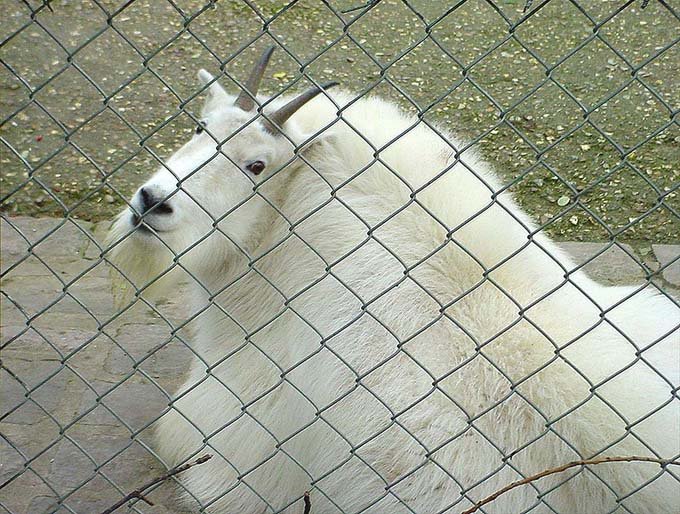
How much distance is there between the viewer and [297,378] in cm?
332

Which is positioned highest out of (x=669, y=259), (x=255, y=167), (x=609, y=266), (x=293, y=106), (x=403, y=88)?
(x=293, y=106)

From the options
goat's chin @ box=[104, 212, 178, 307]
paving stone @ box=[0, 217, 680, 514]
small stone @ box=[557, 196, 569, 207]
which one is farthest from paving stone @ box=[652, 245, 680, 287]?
goat's chin @ box=[104, 212, 178, 307]

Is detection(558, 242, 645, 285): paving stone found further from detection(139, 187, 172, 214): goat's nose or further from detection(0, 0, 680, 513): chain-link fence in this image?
detection(139, 187, 172, 214): goat's nose

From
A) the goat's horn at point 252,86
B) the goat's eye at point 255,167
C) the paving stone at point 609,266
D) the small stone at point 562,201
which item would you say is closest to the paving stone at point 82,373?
the paving stone at point 609,266

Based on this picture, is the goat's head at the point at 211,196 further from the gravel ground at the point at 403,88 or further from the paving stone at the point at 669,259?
the paving stone at the point at 669,259

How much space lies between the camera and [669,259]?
4.95 m

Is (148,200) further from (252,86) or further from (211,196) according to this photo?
(252,86)

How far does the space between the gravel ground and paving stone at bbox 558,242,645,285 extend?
23 cm

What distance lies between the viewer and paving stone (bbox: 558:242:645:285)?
15.7ft

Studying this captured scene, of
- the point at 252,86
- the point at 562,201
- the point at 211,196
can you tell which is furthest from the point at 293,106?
the point at 562,201

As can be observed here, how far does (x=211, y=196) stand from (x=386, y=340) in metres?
0.84

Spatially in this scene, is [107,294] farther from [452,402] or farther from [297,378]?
[452,402]

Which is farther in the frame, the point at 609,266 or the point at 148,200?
the point at 609,266

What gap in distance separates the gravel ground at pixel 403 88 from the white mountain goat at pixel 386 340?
1929 millimetres
